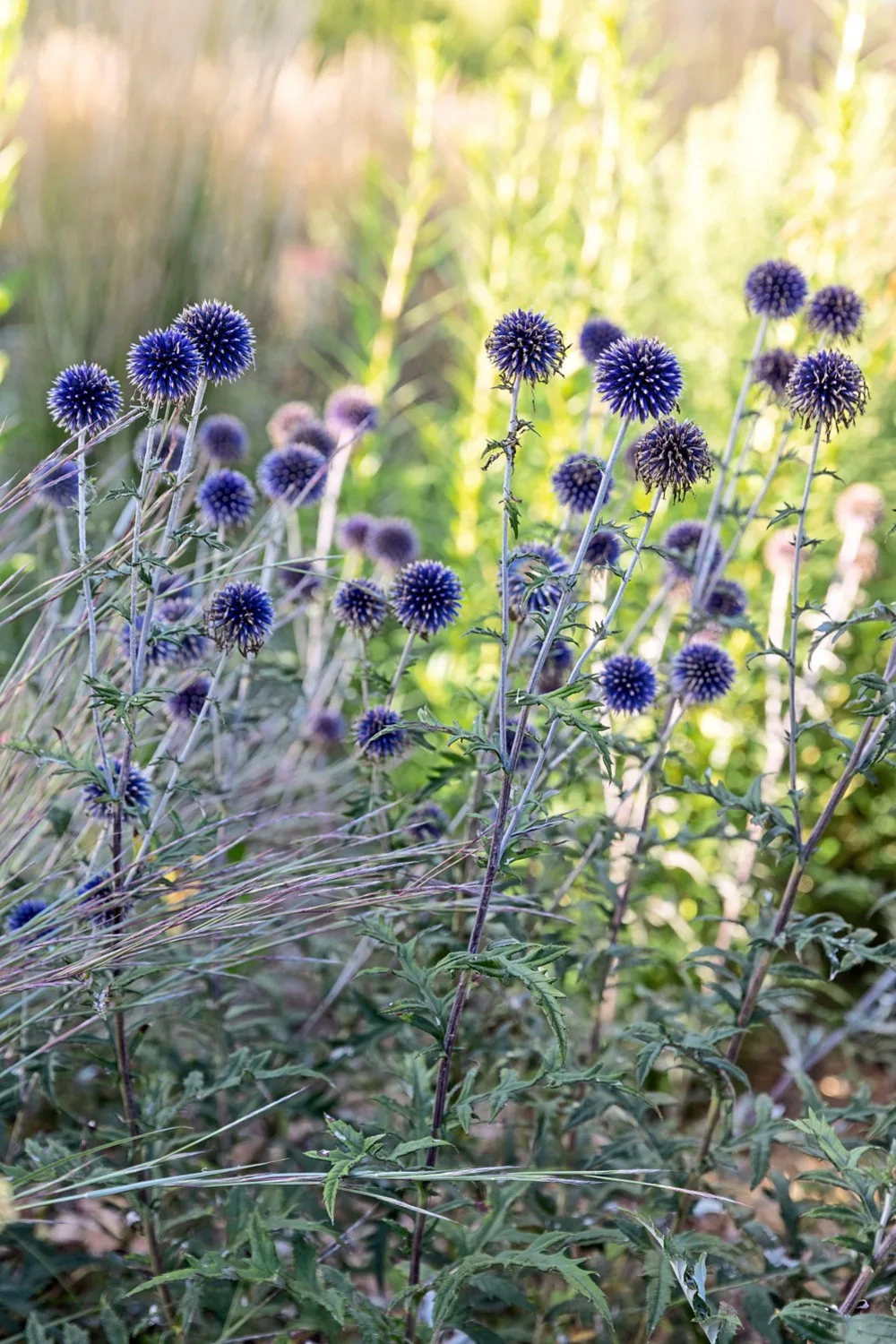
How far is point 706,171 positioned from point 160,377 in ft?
12.1

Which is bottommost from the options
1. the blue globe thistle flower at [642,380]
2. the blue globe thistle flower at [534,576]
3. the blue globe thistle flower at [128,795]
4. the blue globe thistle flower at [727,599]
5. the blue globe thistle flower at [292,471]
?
the blue globe thistle flower at [128,795]

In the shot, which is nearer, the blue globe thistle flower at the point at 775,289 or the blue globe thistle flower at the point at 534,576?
the blue globe thistle flower at the point at 534,576

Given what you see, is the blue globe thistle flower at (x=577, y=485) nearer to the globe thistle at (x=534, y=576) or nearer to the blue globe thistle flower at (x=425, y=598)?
the globe thistle at (x=534, y=576)

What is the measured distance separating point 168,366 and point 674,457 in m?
0.78

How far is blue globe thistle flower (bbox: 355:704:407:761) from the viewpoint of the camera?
1978 mm

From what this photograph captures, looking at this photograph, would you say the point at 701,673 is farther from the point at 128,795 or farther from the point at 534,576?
the point at 128,795

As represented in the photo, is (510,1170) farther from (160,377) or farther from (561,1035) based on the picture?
(160,377)

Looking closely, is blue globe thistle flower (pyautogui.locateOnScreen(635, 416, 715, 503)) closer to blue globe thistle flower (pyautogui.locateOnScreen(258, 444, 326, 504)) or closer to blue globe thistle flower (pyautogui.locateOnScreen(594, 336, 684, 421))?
blue globe thistle flower (pyautogui.locateOnScreen(594, 336, 684, 421))

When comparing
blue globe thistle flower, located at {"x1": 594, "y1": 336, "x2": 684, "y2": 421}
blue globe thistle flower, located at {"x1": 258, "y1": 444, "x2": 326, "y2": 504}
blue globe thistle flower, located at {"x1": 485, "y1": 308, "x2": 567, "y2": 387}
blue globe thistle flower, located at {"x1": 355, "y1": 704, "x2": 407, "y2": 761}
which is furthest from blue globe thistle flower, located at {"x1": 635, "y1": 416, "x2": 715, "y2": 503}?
blue globe thistle flower, located at {"x1": 258, "y1": 444, "x2": 326, "y2": 504}

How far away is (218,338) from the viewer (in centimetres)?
184

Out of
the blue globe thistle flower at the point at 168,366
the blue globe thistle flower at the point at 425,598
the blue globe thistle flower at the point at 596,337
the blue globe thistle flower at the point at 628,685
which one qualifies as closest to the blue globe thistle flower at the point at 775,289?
the blue globe thistle flower at the point at 596,337

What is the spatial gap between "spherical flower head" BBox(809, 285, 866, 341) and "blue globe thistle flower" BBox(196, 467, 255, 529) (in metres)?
1.19

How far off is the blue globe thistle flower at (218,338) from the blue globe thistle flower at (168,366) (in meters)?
0.03

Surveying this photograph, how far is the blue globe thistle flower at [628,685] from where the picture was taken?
2148mm
